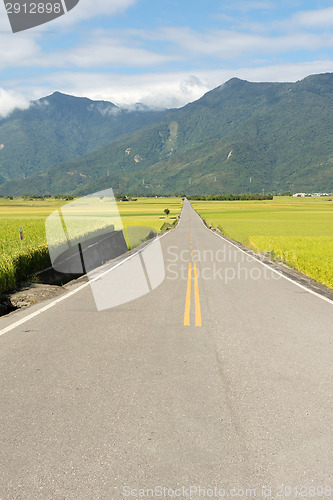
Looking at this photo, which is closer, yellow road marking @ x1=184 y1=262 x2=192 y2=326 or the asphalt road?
the asphalt road

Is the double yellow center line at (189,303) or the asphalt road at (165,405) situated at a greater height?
the asphalt road at (165,405)

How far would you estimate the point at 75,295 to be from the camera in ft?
36.9

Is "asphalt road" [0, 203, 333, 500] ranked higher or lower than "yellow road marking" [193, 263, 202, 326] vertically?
higher

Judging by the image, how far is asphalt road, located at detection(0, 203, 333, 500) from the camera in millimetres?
3383

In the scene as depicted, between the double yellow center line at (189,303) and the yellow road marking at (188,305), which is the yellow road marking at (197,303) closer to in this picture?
the double yellow center line at (189,303)

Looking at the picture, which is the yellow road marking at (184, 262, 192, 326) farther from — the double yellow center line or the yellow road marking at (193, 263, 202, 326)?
the yellow road marking at (193, 263, 202, 326)

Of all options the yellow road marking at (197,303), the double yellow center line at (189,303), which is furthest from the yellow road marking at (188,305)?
the yellow road marking at (197,303)

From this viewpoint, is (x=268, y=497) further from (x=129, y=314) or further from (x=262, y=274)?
(x=262, y=274)

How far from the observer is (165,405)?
4.65m

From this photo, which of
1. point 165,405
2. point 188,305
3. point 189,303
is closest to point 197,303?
point 189,303

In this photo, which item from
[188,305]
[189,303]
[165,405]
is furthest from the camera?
[189,303]

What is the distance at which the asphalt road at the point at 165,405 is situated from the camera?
133 inches

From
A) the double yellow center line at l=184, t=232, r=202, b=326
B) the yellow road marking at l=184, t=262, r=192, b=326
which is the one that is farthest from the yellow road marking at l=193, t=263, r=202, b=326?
the yellow road marking at l=184, t=262, r=192, b=326

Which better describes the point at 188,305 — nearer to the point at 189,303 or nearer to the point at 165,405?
the point at 189,303
